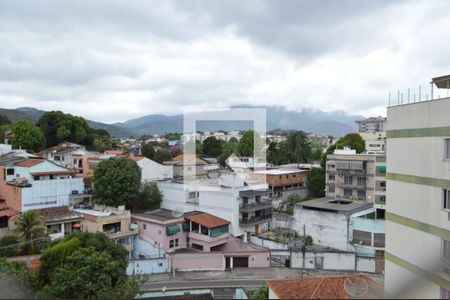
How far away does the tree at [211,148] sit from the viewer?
48156 millimetres

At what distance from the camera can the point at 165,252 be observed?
17938 mm

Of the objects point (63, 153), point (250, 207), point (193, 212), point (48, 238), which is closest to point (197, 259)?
A: point (193, 212)

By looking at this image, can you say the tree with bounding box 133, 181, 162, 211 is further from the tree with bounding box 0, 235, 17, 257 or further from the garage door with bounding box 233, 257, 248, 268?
the tree with bounding box 0, 235, 17, 257

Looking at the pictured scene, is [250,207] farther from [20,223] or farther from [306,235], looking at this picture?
[20,223]

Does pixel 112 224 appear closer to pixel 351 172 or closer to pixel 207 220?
pixel 207 220

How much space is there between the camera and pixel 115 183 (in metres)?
20.2

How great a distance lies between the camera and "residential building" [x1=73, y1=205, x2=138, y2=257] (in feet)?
57.9

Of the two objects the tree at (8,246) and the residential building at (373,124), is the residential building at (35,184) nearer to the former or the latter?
the tree at (8,246)

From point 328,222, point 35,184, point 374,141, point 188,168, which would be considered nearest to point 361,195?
point 328,222

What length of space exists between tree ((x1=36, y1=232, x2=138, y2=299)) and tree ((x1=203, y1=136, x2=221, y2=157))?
35546 mm

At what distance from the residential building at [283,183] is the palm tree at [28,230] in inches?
646

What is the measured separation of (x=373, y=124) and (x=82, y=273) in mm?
68436

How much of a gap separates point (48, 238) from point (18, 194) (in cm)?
372

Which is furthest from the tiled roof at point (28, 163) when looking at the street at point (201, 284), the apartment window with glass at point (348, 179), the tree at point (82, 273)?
the apartment window with glass at point (348, 179)
